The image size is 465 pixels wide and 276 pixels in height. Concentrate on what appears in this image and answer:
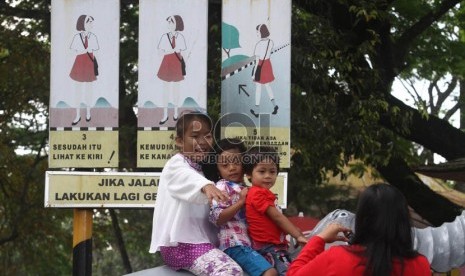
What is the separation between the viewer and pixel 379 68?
13.2m

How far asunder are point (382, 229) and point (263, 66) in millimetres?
6088

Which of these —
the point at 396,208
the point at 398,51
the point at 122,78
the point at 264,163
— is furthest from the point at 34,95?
the point at 396,208

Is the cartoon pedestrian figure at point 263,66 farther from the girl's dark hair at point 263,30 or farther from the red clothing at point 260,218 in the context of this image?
the red clothing at point 260,218

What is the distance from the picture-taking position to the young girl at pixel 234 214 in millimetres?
5133

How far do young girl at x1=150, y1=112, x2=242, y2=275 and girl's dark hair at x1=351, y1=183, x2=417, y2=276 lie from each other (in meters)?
1.29

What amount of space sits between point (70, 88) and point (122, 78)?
19.1ft

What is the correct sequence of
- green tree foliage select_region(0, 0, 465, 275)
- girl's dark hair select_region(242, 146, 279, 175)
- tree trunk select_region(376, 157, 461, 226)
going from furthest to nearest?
tree trunk select_region(376, 157, 461, 226)
green tree foliage select_region(0, 0, 465, 275)
girl's dark hair select_region(242, 146, 279, 175)

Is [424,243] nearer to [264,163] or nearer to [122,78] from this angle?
[264,163]

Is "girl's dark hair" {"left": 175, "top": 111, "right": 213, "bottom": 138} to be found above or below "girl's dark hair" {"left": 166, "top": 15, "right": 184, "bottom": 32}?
below

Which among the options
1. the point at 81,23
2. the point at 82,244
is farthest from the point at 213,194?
the point at 81,23

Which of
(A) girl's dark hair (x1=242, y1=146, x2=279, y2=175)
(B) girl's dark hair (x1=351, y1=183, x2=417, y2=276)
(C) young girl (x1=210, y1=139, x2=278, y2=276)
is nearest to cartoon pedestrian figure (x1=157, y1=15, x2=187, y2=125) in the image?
(C) young girl (x1=210, y1=139, x2=278, y2=276)

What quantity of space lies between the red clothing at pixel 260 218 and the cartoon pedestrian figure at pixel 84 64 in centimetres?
478

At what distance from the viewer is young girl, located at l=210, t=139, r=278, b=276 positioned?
5.13 m

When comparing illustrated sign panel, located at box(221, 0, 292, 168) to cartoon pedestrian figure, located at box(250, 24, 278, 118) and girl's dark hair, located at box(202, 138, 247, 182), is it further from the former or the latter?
girl's dark hair, located at box(202, 138, 247, 182)
